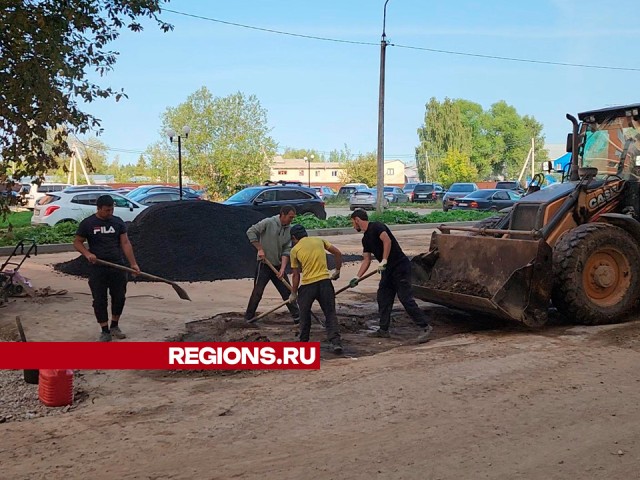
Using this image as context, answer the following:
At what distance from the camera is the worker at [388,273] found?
25.4 feet

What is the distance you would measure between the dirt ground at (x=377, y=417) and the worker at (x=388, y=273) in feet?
1.01

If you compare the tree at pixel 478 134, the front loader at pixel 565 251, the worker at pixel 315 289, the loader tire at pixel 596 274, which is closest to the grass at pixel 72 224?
the worker at pixel 315 289

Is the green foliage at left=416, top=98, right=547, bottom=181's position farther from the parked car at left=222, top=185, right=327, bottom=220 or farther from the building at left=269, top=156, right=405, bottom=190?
the parked car at left=222, top=185, right=327, bottom=220

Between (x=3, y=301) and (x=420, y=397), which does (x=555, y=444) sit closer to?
(x=420, y=397)

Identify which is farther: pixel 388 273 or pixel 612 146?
pixel 612 146

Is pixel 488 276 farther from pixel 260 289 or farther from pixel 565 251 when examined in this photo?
pixel 260 289

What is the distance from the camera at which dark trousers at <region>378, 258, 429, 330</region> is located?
773cm

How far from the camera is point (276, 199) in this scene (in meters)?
23.0

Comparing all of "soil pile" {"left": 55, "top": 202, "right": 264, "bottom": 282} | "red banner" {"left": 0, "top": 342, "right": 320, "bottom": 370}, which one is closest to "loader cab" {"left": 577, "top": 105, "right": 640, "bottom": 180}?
"red banner" {"left": 0, "top": 342, "right": 320, "bottom": 370}

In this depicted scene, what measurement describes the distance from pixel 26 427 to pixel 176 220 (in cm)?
891

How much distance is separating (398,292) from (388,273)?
0.24 metres

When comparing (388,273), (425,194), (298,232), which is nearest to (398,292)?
(388,273)

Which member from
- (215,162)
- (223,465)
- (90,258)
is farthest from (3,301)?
(215,162)

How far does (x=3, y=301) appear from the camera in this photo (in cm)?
936
